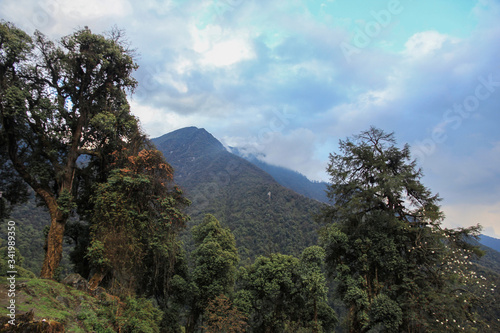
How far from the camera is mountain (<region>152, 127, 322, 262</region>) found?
71.6m

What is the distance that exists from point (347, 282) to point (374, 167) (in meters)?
7.57

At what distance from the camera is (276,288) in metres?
18.6

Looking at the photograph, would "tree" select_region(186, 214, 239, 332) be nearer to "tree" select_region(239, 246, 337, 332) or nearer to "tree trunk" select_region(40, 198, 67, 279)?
"tree" select_region(239, 246, 337, 332)

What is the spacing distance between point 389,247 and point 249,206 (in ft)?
288

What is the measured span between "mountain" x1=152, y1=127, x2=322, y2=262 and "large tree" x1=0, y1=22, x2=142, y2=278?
16.1m

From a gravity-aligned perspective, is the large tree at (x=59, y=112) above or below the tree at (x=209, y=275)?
above

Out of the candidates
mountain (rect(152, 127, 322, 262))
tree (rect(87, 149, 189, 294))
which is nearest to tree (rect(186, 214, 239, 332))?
tree (rect(87, 149, 189, 294))

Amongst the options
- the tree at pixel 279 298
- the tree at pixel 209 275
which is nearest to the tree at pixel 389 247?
the tree at pixel 279 298

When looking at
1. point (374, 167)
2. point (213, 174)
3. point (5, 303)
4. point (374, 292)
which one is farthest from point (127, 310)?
point (213, 174)

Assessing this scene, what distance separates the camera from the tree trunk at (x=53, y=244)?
1081 cm

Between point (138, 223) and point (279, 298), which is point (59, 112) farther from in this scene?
point (279, 298)

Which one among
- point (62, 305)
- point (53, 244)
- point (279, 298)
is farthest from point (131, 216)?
point (279, 298)

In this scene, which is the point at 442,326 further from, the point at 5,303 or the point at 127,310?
the point at 5,303

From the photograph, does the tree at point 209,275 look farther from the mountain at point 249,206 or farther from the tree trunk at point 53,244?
the tree trunk at point 53,244
